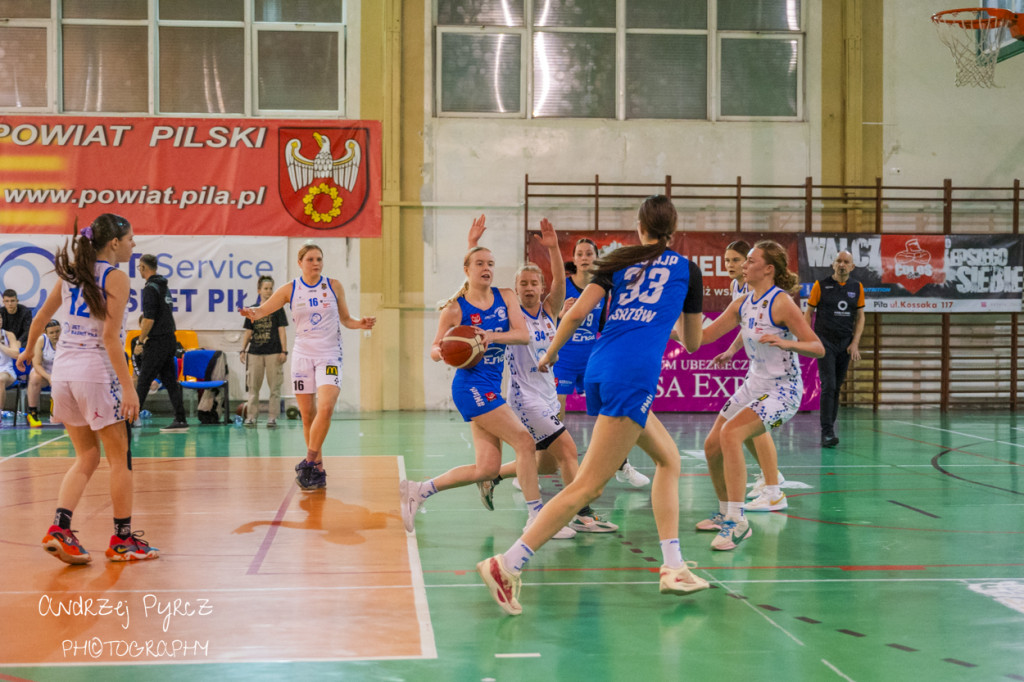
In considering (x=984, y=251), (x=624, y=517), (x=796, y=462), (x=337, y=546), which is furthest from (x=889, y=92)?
(x=337, y=546)

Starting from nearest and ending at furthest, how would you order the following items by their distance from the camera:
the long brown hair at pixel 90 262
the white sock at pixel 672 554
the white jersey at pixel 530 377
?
the white sock at pixel 672 554 → the long brown hair at pixel 90 262 → the white jersey at pixel 530 377

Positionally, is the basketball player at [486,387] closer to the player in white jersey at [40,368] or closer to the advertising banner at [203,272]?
the player in white jersey at [40,368]

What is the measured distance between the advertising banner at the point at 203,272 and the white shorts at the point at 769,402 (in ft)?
33.8

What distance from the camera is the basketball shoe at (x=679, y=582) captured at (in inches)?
183

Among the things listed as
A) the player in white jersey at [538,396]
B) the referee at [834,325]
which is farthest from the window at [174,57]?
the player in white jersey at [538,396]

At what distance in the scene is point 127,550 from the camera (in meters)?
5.47

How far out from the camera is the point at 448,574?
528cm

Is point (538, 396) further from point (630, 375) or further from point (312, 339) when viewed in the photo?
point (312, 339)

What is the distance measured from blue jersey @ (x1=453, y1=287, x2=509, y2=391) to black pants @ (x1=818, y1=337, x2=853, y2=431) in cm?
580

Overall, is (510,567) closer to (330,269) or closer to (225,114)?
(330,269)

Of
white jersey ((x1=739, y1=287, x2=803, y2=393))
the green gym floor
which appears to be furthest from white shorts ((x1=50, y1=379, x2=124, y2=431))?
white jersey ((x1=739, y1=287, x2=803, y2=393))

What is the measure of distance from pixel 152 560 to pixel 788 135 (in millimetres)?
13198

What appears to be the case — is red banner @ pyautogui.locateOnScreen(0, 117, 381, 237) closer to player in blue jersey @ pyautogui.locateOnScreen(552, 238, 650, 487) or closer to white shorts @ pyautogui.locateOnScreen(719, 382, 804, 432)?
player in blue jersey @ pyautogui.locateOnScreen(552, 238, 650, 487)

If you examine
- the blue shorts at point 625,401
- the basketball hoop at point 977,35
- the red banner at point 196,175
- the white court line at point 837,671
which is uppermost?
the basketball hoop at point 977,35
